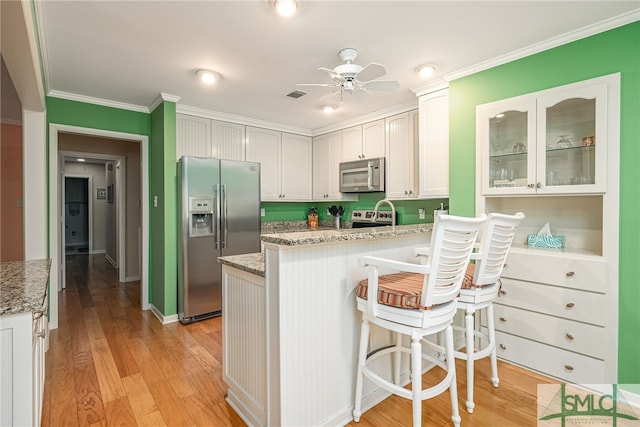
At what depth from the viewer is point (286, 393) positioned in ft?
5.15

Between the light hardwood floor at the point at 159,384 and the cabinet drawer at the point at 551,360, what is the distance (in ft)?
0.26

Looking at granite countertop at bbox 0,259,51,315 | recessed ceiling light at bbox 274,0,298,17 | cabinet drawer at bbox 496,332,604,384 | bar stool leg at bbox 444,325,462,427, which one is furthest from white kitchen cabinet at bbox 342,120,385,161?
granite countertop at bbox 0,259,51,315

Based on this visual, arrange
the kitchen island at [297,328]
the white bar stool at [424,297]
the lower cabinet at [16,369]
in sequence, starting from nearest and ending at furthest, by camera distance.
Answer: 1. the lower cabinet at [16,369]
2. the white bar stool at [424,297]
3. the kitchen island at [297,328]

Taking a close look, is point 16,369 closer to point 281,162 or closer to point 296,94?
point 296,94

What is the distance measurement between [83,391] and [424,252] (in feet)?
8.21

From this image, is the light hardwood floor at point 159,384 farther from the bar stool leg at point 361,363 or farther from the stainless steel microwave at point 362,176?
the stainless steel microwave at point 362,176

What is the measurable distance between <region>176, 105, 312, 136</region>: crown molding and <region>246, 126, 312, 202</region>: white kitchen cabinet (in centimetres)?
6

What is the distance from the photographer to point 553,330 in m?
2.25

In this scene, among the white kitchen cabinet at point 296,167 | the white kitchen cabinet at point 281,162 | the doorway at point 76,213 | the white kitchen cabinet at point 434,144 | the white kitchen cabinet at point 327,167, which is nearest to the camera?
the white kitchen cabinet at point 434,144

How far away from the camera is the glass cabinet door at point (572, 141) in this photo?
6.84 ft

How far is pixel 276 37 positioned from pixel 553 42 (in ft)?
6.42

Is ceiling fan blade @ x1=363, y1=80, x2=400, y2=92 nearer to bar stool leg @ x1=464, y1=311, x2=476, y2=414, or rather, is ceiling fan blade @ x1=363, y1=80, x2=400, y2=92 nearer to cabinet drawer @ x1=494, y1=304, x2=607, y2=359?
bar stool leg @ x1=464, y1=311, x2=476, y2=414

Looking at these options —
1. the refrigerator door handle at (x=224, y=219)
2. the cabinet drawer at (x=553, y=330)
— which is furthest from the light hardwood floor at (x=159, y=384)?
the refrigerator door handle at (x=224, y=219)

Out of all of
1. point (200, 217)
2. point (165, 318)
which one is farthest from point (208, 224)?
point (165, 318)
